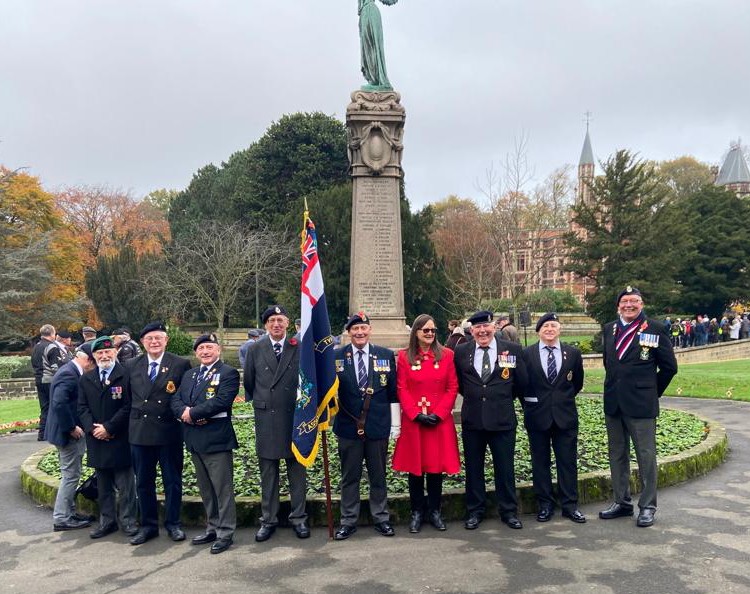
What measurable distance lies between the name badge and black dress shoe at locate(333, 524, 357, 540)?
316 cm

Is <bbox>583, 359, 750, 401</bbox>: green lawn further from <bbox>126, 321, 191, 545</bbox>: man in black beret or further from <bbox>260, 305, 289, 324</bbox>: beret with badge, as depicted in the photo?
<bbox>126, 321, 191, 545</bbox>: man in black beret

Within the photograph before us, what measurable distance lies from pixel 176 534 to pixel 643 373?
4533 millimetres

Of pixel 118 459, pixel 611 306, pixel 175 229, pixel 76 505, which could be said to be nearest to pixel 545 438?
pixel 118 459

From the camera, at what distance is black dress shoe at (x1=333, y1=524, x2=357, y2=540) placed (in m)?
5.70

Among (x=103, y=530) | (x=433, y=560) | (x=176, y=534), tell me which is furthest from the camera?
(x=103, y=530)

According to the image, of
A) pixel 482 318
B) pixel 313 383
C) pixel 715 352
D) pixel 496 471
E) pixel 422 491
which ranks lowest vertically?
pixel 715 352

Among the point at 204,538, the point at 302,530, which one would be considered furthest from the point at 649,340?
the point at 204,538

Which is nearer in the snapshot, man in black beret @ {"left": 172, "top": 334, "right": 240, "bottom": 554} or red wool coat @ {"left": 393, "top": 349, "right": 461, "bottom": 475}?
man in black beret @ {"left": 172, "top": 334, "right": 240, "bottom": 554}

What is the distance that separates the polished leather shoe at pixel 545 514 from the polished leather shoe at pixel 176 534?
3.30m

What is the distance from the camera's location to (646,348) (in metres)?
5.92

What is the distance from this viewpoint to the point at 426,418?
5773mm

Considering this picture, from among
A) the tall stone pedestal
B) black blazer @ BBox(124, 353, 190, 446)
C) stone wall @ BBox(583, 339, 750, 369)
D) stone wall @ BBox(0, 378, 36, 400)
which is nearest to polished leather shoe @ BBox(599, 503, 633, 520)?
black blazer @ BBox(124, 353, 190, 446)

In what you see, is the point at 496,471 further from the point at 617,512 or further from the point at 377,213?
the point at 377,213

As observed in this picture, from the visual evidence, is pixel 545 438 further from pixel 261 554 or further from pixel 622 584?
pixel 261 554
